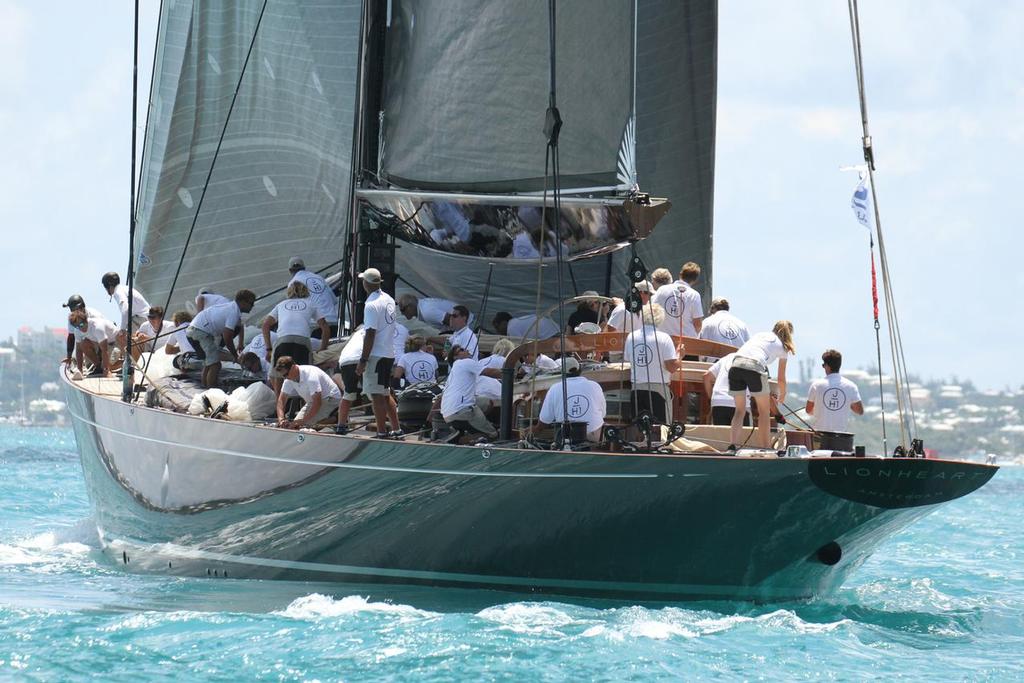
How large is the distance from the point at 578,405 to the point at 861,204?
217 cm

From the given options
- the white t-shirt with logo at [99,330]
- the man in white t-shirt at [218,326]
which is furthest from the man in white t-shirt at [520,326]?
the white t-shirt with logo at [99,330]

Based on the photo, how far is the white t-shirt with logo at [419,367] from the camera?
423 inches

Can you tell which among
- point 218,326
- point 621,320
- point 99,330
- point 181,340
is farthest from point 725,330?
point 99,330

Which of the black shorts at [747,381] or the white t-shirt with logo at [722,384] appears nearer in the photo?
the black shorts at [747,381]

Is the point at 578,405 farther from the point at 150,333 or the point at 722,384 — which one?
the point at 150,333

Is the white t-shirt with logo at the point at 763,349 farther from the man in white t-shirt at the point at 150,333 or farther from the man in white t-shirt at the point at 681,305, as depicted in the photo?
the man in white t-shirt at the point at 150,333

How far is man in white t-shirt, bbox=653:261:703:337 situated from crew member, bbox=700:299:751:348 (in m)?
0.08

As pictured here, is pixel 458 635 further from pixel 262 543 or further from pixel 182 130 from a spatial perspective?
pixel 182 130

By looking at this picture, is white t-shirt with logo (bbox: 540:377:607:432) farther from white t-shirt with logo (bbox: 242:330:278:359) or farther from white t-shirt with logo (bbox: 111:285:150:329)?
white t-shirt with logo (bbox: 111:285:150:329)

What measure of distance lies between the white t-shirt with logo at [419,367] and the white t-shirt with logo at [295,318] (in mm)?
938

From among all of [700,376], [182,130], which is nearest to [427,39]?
[700,376]

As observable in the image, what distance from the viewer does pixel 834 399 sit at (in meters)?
10.3

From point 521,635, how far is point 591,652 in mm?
480

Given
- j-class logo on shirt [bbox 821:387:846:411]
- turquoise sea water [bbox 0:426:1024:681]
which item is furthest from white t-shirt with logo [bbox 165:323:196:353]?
j-class logo on shirt [bbox 821:387:846:411]
